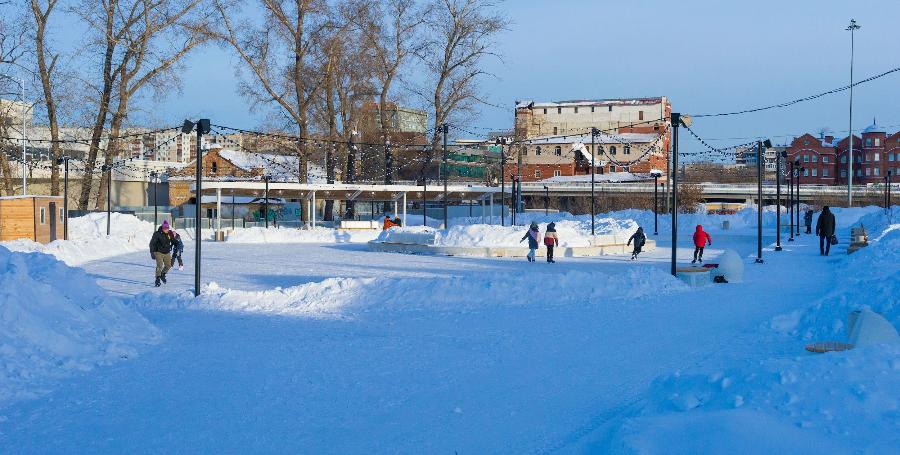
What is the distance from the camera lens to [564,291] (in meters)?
17.4

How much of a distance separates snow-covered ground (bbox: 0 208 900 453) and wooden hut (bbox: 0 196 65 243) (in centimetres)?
1574

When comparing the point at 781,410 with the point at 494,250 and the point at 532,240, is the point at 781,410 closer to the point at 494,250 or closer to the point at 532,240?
the point at 532,240

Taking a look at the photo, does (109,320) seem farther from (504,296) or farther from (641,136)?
(641,136)

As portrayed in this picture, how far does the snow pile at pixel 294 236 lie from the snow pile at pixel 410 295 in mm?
24326

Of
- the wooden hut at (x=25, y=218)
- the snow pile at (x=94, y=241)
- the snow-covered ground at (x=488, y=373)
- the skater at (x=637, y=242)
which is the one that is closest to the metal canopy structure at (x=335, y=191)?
the snow pile at (x=94, y=241)

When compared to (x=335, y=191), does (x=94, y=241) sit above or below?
below

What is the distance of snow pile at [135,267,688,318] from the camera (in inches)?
625

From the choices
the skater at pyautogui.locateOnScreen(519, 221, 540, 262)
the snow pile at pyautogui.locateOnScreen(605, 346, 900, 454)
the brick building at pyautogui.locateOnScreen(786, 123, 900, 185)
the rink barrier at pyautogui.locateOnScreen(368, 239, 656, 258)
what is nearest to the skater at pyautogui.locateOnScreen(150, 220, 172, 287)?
the skater at pyautogui.locateOnScreen(519, 221, 540, 262)

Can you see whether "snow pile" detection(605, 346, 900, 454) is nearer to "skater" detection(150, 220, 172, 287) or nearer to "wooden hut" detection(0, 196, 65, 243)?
"skater" detection(150, 220, 172, 287)

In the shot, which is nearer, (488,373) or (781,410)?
(781,410)

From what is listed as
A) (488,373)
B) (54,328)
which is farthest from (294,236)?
(488,373)

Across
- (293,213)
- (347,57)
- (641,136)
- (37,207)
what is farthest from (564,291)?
(641,136)

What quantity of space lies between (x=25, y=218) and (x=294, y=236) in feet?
40.6

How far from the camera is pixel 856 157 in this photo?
12081 centimetres
